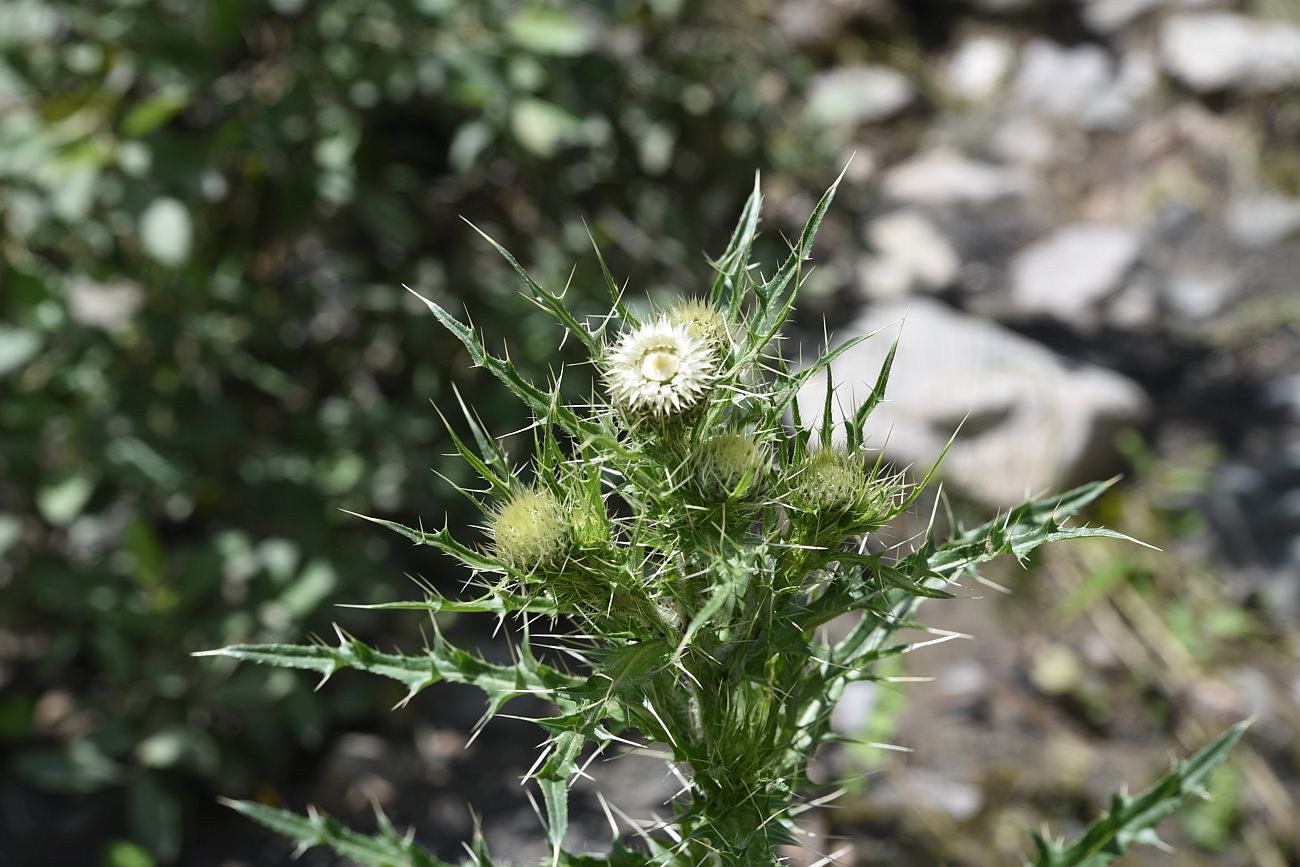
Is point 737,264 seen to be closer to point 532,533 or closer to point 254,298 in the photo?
point 532,533

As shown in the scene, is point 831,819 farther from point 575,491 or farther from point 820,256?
point 820,256

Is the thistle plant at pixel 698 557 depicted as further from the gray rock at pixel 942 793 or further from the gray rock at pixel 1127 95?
the gray rock at pixel 1127 95

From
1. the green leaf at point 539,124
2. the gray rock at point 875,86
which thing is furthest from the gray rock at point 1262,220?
the green leaf at point 539,124

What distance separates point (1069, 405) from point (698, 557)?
3226mm

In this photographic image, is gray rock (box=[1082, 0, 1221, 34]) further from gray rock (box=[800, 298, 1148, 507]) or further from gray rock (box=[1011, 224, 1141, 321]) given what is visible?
gray rock (box=[800, 298, 1148, 507])

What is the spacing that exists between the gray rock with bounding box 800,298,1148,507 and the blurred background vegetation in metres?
0.69

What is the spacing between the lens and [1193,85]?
5.68 meters

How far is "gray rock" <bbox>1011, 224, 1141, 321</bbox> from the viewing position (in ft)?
16.2

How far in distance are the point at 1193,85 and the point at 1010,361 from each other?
2347mm

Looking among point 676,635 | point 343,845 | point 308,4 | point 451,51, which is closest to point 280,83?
point 308,4

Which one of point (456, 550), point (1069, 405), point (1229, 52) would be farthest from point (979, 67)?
point (456, 550)

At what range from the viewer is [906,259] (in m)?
5.01

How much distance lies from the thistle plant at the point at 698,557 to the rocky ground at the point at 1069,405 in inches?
14.4

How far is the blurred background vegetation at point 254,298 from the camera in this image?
2.74 meters
